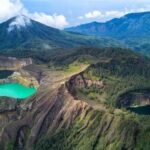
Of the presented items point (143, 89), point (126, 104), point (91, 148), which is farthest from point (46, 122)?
point (143, 89)

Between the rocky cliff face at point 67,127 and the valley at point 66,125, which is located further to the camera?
the rocky cliff face at point 67,127

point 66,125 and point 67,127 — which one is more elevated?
point 66,125

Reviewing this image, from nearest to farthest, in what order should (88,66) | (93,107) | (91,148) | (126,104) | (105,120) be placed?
(91,148)
(105,120)
(93,107)
(126,104)
(88,66)

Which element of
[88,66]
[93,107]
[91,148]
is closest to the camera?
[91,148]

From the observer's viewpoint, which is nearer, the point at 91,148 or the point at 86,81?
the point at 91,148

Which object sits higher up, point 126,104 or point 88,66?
point 88,66

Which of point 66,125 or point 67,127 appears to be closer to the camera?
point 67,127

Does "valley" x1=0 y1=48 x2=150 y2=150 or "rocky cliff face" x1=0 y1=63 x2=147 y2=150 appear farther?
"rocky cliff face" x1=0 y1=63 x2=147 y2=150

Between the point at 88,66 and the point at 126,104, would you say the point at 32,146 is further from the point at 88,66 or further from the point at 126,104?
the point at 88,66

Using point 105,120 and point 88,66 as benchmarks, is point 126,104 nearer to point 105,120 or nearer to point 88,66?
point 88,66
